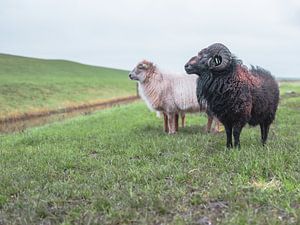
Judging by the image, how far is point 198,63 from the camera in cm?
955

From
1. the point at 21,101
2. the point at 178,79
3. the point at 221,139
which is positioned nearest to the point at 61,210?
the point at 221,139

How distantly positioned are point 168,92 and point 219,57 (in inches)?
190

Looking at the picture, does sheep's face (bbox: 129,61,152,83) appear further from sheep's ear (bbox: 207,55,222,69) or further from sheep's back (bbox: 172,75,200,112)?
sheep's ear (bbox: 207,55,222,69)

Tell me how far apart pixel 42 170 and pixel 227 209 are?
4145 millimetres

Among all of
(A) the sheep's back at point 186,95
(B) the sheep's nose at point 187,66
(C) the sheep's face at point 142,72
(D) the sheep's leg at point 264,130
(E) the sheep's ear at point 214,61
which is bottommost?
(D) the sheep's leg at point 264,130

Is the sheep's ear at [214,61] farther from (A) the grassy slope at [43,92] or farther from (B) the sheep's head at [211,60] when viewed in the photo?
(A) the grassy slope at [43,92]

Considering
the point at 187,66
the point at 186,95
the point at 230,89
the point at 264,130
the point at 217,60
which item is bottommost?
the point at 264,130

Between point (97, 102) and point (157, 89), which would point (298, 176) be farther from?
point (97, 102)

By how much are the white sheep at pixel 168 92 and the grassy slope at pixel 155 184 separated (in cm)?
312

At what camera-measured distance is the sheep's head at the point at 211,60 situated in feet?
30.3

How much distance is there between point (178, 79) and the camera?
46.6ft

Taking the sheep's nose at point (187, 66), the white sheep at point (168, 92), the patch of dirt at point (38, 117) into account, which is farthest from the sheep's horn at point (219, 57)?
the patch of dirt at point (38, 117)

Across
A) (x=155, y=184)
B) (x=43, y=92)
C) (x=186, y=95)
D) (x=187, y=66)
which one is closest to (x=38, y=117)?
(x=43, y=92)

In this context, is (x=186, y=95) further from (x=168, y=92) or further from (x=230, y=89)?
(x=230, y=89)
